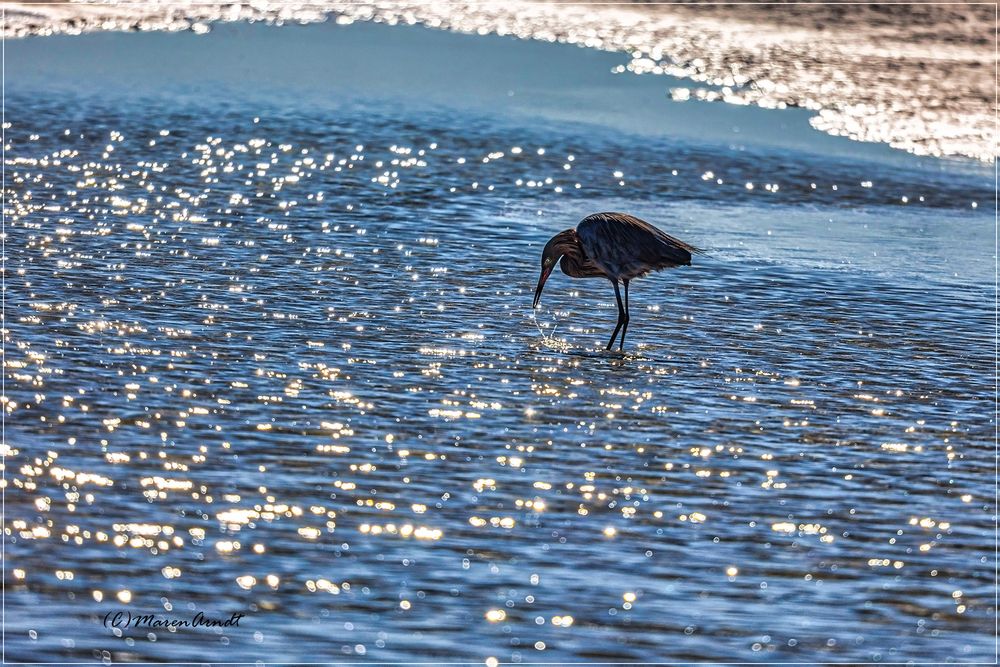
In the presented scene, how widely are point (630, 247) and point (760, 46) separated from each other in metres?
13.1

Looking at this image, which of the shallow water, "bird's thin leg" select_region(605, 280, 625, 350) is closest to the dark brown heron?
"bird's thin leg" select_region(605, 280, 625, 350)

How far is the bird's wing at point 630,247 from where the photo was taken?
1038cm

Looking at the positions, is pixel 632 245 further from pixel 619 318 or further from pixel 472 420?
pixel 472 420

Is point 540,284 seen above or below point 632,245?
below

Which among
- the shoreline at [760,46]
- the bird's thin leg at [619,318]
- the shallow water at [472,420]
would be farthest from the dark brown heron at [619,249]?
the shoreline at [760,46]

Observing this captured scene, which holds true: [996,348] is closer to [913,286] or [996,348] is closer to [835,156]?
[913,286]

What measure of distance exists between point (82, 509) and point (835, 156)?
12.0 meters

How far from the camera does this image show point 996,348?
34.0 ft

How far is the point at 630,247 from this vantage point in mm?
10422

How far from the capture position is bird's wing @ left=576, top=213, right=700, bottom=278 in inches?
408

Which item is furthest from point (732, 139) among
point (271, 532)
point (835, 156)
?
point (271, 532)

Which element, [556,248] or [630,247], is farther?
[556,248]

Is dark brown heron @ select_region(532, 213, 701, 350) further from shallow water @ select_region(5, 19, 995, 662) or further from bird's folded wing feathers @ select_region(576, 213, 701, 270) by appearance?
shallow water @ select_region(5, 19, 995, 662)

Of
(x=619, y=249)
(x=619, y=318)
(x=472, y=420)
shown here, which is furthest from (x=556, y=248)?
(x=472, y=420)
